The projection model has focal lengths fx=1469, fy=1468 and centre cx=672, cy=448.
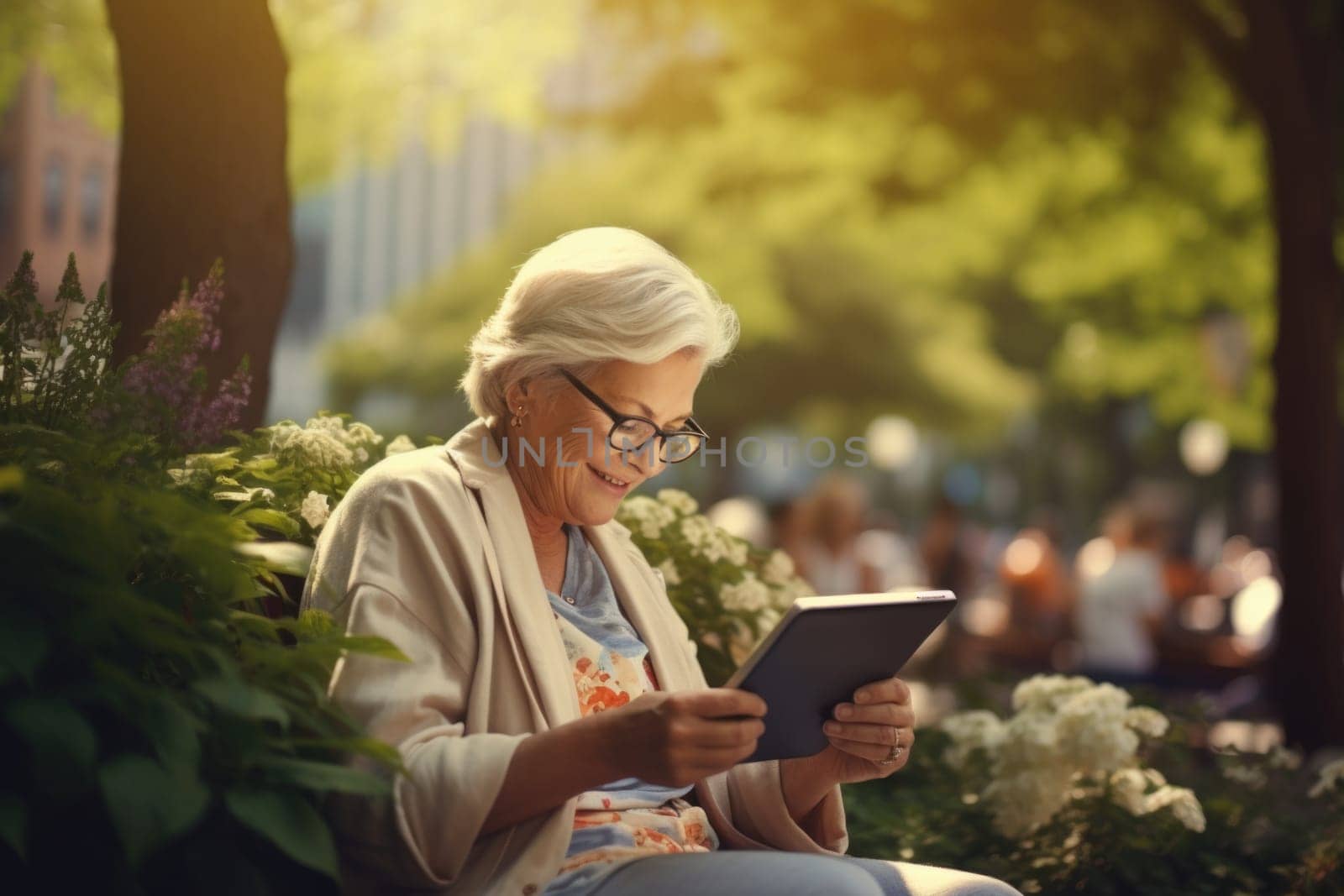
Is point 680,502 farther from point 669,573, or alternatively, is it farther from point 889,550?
point 889,550

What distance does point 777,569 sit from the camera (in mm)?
4406

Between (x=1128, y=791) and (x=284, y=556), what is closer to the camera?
(x=284, y=556)

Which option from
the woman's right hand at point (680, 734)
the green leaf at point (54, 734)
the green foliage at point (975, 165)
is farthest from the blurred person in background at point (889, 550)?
the green leaf at point (54, 734)

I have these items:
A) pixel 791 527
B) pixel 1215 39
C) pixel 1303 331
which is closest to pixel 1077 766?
pixel 1303 331

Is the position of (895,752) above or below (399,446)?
below

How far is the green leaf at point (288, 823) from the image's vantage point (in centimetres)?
196

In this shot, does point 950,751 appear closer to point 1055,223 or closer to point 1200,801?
point 1200,801

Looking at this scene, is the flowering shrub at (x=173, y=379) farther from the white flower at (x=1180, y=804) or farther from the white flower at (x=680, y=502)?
the white flower at (x=1180, y=804)

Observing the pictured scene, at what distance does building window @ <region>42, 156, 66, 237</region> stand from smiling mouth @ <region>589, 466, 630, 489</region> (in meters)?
8.87

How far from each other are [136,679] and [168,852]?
9.5 inches

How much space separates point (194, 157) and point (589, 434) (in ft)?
6.57

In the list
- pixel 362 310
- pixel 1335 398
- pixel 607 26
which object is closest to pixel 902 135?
pixel 607 26

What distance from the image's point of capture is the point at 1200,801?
14.1 feet

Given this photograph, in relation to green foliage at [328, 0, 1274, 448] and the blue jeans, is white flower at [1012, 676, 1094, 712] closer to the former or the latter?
the blue jeans
